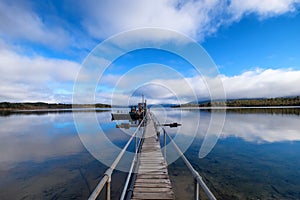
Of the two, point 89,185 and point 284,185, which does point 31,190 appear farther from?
point 284,185

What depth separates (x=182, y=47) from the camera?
13.9 meters

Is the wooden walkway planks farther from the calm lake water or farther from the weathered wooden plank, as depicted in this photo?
the calm lake water

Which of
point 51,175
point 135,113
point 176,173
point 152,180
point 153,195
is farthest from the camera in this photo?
point 135,113

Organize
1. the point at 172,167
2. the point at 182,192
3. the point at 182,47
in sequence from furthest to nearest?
the point at 182,47 < the point at 172,167 < the point at 182,192

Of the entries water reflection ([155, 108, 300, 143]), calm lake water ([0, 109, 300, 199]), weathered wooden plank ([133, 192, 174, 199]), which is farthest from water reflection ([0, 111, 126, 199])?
water reflection ([155, 108, 300, 143])

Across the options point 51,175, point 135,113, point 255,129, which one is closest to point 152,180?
point 51,175

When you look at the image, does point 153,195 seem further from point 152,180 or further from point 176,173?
point 176,173

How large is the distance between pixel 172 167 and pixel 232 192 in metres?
2.96

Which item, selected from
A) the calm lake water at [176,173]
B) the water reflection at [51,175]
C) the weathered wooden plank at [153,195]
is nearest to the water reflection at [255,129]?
the calm lake water at [176,173]

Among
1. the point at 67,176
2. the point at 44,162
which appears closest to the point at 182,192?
the point at 67,176

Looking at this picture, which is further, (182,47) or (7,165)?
(182,47)

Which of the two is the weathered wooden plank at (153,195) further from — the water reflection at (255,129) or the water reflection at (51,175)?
the water reflection at (255,129)

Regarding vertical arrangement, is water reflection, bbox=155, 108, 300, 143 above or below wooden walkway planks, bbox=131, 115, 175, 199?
below

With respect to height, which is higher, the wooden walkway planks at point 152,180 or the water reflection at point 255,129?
the wooden walkway planks at point 152,180
